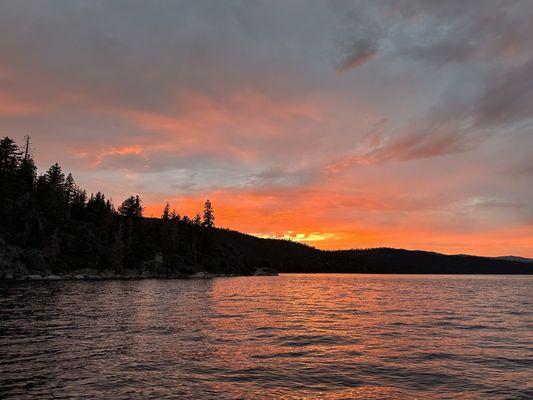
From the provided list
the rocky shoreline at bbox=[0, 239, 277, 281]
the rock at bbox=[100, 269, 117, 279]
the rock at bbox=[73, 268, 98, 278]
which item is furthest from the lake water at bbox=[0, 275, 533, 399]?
the rock at bbox=[100, 269, 117, 279]

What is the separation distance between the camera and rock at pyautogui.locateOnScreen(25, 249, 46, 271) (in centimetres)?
11175

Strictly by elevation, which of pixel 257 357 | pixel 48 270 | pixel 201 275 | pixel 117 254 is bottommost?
pixel 201 275

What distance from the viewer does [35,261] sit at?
113 meters

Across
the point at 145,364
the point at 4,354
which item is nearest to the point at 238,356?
the point at 145,364

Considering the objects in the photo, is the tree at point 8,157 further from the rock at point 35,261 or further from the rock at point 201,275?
the rock at point 201,275

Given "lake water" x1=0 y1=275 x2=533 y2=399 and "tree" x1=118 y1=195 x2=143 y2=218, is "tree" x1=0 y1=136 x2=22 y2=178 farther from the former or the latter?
"lake water" x1=0 y1=275 x2=533 y2=399

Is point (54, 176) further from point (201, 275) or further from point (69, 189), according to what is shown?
point (201, 275)

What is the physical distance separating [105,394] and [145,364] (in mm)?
5068

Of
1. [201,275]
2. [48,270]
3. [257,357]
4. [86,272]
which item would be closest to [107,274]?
[86,272]

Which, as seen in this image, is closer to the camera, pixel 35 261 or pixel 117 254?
pixel 35 261

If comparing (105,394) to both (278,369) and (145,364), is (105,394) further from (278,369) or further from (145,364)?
(278,369)

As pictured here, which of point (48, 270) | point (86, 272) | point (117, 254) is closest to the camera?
point (48, 270)

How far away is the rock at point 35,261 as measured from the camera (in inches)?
4400

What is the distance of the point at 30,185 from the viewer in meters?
147
